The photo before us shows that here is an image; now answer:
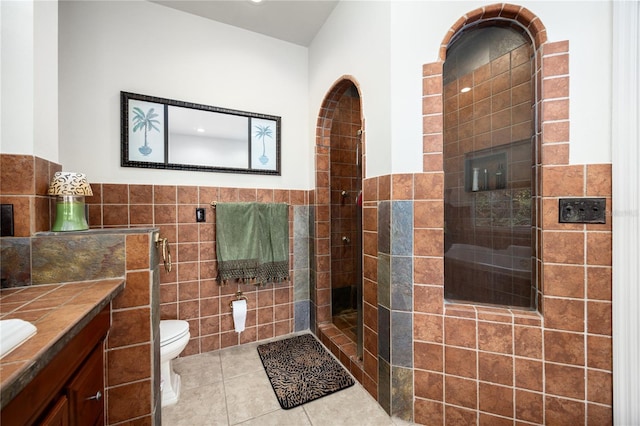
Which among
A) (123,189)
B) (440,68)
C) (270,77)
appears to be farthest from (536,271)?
(123,189)

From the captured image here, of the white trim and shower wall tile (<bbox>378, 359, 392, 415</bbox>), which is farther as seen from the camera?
shower wall tile (<bbox>378, 359, 392, 415</bbox>)

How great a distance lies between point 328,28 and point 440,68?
1.17 m

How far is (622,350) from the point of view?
3.65ft

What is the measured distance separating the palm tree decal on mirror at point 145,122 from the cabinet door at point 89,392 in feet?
4.48

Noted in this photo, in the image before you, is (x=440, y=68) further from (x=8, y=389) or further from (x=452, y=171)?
(x=8, y=389)

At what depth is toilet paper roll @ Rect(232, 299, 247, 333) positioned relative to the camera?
2.03 meters

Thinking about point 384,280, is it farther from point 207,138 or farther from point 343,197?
point 207,138

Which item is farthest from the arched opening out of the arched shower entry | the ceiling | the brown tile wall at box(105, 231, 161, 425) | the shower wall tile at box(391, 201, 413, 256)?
the brown tile wall at box(105, 231, 161, 425)

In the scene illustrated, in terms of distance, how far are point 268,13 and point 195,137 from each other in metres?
1.15

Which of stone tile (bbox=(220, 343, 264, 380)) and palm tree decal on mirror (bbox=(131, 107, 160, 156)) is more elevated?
palm tree decal on mirror (bbox=(131, 107, 160, 156))

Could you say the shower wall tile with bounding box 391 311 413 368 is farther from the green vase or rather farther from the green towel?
the green vase

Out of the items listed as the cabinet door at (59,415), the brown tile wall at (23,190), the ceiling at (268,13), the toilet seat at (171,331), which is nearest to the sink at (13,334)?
the cabinet door at (59,415)

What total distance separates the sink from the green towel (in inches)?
53.2

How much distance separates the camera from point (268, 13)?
6.46ft
